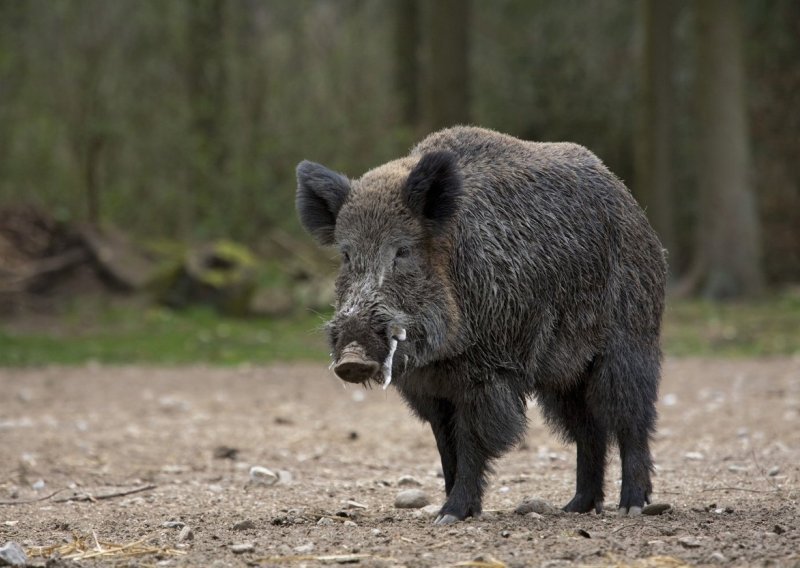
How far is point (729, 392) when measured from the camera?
43.5 feet

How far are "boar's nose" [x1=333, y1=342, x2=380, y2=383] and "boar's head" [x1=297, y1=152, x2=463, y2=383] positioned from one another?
0.07 meters

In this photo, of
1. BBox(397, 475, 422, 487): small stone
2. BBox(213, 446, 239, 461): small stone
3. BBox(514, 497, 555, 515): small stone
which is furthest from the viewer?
BBox(213, 446, 239, 461): small stone

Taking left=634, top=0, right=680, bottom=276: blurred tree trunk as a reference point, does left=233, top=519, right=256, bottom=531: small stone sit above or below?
below

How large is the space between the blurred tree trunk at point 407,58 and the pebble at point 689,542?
63.3 feet

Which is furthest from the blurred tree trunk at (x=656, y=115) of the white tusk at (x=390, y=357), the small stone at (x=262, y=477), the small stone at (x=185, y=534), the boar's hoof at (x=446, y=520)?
the small stone at (x=185, y=534)

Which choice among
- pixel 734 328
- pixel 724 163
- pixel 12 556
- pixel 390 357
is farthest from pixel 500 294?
pixel 724 163

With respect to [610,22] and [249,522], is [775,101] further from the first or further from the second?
[249,522]

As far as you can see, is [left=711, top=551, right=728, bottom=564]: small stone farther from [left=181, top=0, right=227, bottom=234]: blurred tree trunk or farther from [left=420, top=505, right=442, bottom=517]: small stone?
[left=181, top=0, right=227, bottom=234]: blurred tree trunk

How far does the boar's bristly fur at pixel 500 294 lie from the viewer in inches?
255

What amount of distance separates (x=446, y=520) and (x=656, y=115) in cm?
1738

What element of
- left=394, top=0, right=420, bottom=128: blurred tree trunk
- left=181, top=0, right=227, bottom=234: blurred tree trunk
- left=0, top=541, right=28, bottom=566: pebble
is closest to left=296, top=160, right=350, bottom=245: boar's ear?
left=0, top=541, right=28, bottom=566: pebble

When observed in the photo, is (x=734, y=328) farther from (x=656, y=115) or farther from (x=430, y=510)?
(x=430, y=510)

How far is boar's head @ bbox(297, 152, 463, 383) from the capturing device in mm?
6145

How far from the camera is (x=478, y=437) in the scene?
21.7 ft
